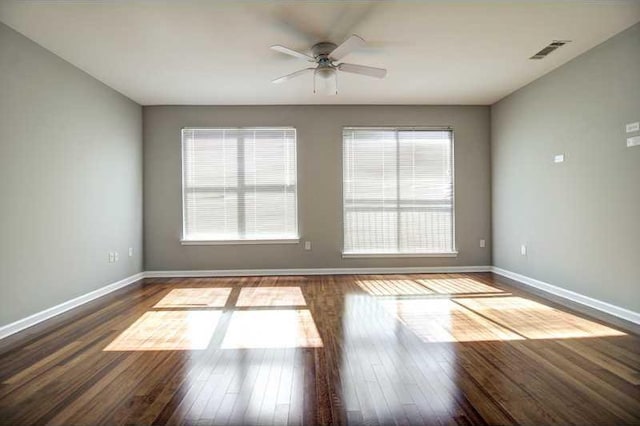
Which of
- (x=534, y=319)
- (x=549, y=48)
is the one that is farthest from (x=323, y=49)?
(x=534, y=319)

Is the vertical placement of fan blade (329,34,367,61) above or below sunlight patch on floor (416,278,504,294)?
above

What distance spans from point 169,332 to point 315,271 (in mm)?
2861

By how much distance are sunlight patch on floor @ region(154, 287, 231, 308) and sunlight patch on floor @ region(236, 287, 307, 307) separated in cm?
23

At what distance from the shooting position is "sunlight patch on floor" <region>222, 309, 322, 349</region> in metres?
2.83

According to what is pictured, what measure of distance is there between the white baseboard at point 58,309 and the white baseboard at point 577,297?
5.53 metres

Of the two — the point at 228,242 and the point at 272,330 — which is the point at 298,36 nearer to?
the point at 272,330

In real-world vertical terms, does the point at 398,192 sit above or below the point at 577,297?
above

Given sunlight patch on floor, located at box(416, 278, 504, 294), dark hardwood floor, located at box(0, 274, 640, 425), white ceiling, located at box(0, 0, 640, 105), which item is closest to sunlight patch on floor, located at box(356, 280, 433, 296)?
sunlight patch on floor, located at box(416, 278, 504, 294)

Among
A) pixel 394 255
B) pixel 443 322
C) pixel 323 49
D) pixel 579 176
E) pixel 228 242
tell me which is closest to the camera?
pixel 443 322

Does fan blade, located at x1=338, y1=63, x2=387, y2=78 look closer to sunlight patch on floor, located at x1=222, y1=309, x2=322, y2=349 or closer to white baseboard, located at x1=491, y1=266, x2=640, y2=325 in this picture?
sunlight patch on floor, located at x1=222, y1=309, x2=322, y2=349

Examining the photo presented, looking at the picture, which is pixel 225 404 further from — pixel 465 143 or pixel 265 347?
pixel 465 143

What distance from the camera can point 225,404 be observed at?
6.38ft

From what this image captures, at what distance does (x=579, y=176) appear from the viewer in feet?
13.2

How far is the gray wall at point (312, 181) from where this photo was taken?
18.6 ft
